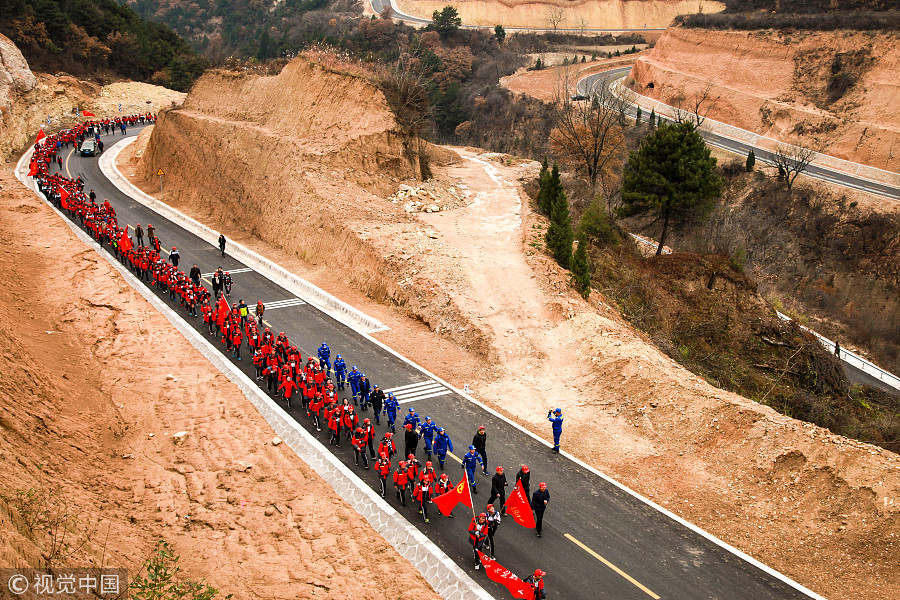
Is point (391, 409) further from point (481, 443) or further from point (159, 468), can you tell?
point (159, 468)

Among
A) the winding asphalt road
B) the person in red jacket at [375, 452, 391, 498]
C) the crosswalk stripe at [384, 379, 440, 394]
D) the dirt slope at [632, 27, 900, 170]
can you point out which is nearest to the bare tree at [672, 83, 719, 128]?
the dirt slope at [632, 27, 900, 170]

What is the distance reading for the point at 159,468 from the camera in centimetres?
1402

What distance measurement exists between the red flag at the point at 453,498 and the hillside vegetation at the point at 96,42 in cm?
6979

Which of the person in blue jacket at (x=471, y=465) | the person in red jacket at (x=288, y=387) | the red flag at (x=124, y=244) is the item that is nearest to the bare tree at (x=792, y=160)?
the person in blue jacket at (x=471, y=465)

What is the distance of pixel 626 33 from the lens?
109000 mm

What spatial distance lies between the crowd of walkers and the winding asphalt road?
0.32 meters

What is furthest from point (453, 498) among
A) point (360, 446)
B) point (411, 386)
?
point (411, 386)

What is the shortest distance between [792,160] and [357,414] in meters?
49.3

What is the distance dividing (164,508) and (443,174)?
29970mm

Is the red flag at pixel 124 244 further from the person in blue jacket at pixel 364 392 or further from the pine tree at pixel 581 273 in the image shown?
the pine tree at pixel 581 273

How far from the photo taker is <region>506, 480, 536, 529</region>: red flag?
12953 mm

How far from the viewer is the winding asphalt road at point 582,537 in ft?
38.2

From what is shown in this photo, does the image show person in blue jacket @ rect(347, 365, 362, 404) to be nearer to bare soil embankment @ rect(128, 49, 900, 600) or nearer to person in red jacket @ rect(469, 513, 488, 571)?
bare soil embankment @ rect(128, 49, 900, 600)

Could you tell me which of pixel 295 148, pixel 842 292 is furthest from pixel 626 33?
pixel 295 148
